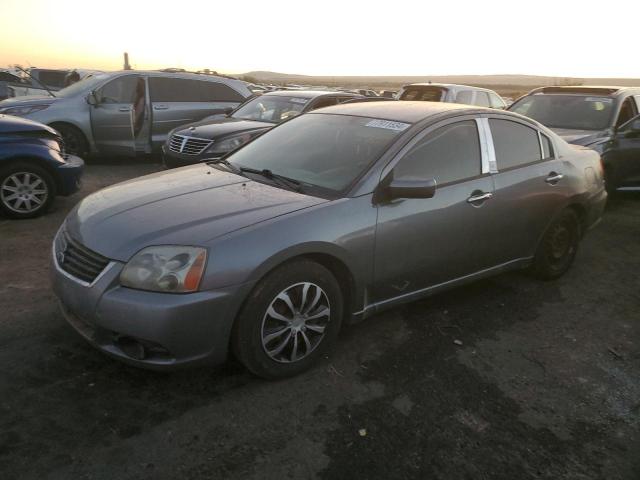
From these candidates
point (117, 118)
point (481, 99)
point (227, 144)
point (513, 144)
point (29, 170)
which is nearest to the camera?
point (513, 144)

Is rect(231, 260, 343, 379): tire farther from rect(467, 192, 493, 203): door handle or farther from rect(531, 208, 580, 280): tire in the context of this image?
rect(531, 208, 580, 280): tire

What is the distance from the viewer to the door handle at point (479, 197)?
12.5 ft

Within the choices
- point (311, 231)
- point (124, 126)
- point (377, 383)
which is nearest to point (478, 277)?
point (377, 383)

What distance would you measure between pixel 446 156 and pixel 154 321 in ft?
7.51

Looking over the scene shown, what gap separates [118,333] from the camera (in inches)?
110

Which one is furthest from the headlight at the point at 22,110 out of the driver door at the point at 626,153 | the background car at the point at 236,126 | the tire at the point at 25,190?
the driver door at the point at 626,153

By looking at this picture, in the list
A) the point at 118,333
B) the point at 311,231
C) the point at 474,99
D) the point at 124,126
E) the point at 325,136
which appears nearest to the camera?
the point at 118,333

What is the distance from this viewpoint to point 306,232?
302 cm

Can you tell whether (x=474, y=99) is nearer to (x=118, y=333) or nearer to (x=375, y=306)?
(x=375, y=306)

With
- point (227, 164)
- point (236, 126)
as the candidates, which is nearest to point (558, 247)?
point (227, 164)

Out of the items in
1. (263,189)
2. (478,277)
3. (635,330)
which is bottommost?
(635,330)

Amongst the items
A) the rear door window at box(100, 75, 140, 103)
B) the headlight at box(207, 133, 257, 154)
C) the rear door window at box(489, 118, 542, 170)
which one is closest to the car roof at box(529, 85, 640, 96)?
the rear door window at box(489, 118, 542, 170)

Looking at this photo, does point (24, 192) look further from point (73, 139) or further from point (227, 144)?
point (73, 139)

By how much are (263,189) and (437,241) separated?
4.06ft
